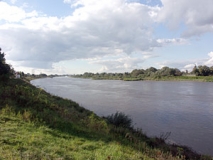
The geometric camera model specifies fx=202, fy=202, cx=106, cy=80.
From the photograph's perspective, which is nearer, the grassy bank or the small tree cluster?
the grassy bank

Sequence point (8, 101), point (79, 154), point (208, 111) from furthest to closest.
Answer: point (208, 111), point (8, 101), point (79, 154)

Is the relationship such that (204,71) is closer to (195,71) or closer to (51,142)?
(195,71)

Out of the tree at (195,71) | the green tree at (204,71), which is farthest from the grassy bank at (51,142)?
the tree at (195,71)

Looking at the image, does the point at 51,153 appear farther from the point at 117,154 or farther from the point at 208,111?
the point at 208,111

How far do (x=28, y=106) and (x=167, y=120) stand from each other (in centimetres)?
1291

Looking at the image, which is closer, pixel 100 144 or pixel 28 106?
pixel 100 144

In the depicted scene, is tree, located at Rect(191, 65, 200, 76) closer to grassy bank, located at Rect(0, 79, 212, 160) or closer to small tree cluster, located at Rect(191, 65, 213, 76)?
small tree cluster, located at Rect(191, 65, 213, 76)

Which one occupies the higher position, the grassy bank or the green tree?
the green tree

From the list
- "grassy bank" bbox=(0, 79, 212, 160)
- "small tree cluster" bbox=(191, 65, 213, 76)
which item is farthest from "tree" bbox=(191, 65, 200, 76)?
"grassy bank" bbox=(0, 79, 212, 160)

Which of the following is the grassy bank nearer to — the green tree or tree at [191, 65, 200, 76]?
the green tree

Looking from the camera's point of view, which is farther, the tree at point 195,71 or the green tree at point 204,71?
the tree at point 195,71

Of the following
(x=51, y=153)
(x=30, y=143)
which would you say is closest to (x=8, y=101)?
(x=30, y=143)

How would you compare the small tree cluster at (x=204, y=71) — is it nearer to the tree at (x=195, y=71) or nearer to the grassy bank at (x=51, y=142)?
the tree at (x=195, y=71)

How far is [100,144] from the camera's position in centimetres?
745
